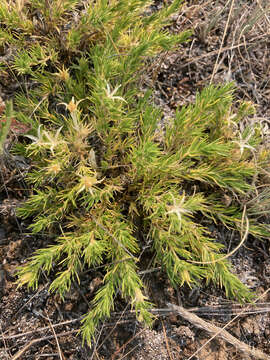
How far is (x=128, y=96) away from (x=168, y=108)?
0.51m

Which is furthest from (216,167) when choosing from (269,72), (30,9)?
(30,9)

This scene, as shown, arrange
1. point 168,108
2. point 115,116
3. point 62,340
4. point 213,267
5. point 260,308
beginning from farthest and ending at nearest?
point 168,108, point 260,308, point 62,340, point 213,267, point 115,116

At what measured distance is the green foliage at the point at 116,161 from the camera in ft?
4.97

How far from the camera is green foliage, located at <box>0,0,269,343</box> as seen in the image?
59.6 inches

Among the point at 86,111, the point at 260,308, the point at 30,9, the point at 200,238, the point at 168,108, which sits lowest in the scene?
the point at 260,308

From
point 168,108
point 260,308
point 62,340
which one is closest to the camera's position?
point 62,340

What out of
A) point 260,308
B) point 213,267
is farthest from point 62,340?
point 260,308

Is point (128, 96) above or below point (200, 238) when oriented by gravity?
above

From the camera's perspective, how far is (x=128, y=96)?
173 cm

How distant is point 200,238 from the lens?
1699 millimetres

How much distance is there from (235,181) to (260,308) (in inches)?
32.8

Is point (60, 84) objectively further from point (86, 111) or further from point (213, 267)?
point (213, 267)

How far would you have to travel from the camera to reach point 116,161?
1.83 m

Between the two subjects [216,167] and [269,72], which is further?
[269,72]
